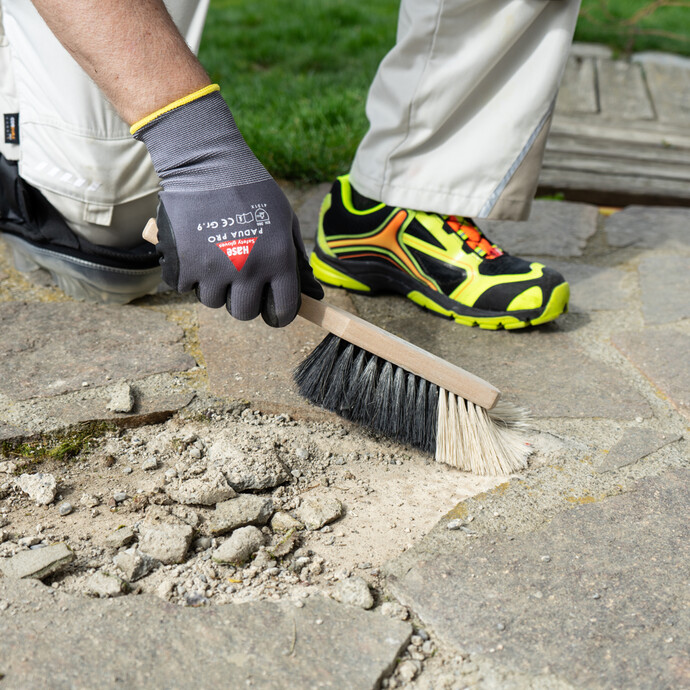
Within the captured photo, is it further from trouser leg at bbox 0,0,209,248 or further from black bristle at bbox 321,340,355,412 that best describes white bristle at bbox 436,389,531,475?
trouser leg at bbox 0,0,209,248

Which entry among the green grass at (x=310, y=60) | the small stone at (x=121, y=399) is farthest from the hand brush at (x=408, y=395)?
the green grass at (x=310, y=60)

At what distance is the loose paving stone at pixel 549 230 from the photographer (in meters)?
2.52

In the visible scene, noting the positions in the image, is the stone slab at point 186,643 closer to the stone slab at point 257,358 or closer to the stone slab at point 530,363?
the stone slab at point 257,358

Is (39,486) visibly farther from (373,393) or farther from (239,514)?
(373,393)

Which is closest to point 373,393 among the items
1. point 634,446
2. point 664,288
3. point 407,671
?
point 634,446

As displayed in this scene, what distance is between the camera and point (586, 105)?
12.9 feet

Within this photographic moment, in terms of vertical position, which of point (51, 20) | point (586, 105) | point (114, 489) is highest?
point (51, 20)

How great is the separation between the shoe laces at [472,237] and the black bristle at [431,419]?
60 cm

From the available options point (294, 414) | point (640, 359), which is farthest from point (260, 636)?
point (640, 359)

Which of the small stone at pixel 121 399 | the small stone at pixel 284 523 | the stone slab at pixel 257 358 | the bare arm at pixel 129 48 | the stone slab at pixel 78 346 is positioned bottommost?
the small stone at pixel 284 523

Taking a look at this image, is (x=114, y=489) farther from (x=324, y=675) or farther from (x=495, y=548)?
(x=495, y=548)

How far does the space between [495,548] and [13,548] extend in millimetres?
759

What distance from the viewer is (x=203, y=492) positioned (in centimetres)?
128

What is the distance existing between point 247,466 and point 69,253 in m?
0.88
